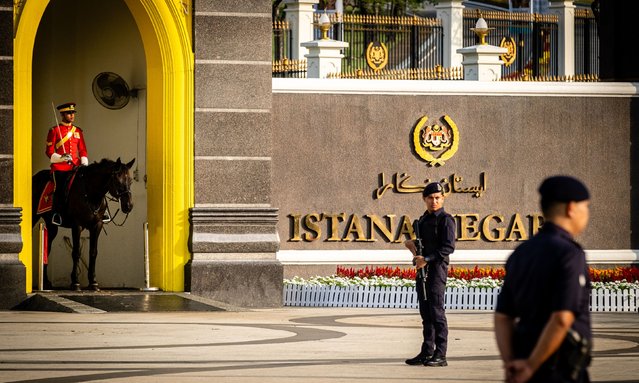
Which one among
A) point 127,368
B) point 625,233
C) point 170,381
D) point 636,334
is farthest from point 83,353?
point 625,233

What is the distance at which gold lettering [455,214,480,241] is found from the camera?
2498 centimetres

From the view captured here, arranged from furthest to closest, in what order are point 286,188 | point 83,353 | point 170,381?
point 286,188, point 83,353, point 170,381

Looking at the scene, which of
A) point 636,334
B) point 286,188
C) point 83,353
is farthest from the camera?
point 286,188

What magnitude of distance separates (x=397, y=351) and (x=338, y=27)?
14502 mm

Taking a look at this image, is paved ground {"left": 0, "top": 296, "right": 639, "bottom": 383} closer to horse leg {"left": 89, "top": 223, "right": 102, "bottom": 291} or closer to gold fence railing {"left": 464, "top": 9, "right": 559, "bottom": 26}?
horse leg {"left": 89, "top": 223, "right": 102, "bottom": 291}

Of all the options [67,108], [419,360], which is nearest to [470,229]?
[67,108]

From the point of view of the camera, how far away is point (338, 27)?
28.7 metres

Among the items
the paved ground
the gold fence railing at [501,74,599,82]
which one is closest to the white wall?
the paved ground

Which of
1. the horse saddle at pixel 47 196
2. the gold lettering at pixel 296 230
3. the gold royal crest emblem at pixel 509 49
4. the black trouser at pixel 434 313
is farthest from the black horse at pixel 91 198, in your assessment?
the gold royal crest emblem at pixel 509 49

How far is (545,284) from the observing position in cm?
689

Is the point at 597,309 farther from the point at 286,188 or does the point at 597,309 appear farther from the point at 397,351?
the point at 397,351

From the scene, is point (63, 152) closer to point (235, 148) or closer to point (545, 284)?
point (235, 148)

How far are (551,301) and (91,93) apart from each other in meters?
17.9

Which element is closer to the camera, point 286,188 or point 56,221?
point 56,221
